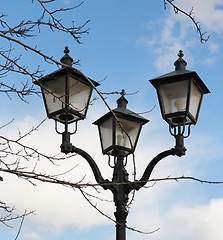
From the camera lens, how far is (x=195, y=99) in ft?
20.4

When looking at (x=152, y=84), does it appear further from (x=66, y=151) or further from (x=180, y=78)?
(x=66, y=151)

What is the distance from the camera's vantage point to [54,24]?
4.25 meters

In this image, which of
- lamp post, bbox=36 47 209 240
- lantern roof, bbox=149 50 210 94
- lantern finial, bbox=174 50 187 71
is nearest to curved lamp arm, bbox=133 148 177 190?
lamp post, bbox=36 47 209 240

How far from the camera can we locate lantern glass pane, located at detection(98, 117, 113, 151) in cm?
611

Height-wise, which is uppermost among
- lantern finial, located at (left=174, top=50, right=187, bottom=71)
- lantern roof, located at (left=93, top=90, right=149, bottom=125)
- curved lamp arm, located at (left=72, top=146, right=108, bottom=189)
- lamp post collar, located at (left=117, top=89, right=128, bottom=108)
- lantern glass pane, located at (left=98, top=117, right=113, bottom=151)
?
lantern finial, located at (left=174, top=50, right=187, bottom=71)

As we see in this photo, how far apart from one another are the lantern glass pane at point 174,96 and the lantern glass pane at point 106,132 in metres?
0.49

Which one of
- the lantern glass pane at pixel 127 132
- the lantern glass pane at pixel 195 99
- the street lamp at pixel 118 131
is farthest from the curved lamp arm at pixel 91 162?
the lantern glass pane at pixel 195 99

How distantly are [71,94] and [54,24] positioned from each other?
5.09ft

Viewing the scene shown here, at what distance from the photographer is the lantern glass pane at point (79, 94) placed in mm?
5730

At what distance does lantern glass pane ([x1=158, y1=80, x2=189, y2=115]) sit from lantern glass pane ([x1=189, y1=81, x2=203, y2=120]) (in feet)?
0.24

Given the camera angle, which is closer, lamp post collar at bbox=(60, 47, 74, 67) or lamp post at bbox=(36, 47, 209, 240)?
lamp post at bbox=(36, 47, 209, 240)

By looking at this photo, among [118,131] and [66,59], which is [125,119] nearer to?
[118,131]

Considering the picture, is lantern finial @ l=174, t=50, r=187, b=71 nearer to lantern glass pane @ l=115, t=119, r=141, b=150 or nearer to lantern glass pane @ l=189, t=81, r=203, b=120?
lantern glass pane @ l=189, t=81, r=203, b=120

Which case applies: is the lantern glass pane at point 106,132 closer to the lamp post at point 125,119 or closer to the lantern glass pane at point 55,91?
the lamp post at point 125,119
